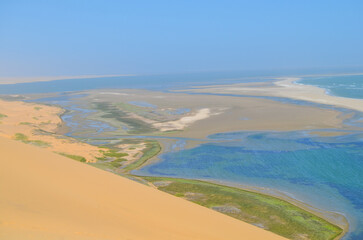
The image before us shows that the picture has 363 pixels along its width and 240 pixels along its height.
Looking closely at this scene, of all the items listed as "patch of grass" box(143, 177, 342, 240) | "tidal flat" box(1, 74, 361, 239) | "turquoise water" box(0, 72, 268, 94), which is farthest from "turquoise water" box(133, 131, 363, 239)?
"turquoise water" box(0, 72, 268, 94)

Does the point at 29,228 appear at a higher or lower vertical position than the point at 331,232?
higher

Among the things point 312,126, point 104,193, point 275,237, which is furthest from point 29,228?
point 312,126

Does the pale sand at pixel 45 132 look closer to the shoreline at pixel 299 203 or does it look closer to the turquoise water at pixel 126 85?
the shoreline at pixel 299 203

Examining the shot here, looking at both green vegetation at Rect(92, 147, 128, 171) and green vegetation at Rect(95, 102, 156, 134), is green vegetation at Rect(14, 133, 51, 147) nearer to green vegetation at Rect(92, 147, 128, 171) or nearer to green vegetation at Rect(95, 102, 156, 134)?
green vegetation at Rect(92, 147, 128, 171)

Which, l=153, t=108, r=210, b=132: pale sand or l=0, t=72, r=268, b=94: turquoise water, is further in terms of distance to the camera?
l=0, t=72, r=268, b=94: turquoise water

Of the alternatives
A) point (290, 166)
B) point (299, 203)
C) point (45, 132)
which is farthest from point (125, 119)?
point (299, 203)

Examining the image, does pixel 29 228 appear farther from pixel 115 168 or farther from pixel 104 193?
pixel 115 168

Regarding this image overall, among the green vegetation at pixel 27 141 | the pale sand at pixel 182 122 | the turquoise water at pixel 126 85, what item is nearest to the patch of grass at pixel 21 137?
the green vegetation at pixel 27 141
